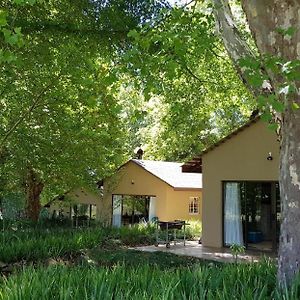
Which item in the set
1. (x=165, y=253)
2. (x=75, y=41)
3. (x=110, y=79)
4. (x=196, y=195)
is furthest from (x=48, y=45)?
(x=196, y=195)

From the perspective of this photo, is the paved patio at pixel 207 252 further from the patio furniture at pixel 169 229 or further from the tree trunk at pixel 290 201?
the tree trunk at pixel 290 201

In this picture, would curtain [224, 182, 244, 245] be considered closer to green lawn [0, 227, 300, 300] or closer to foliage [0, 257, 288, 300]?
green lawn [0, 227, 300, 300]

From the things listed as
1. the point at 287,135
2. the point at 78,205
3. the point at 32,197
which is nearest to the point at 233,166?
the point at 32,197

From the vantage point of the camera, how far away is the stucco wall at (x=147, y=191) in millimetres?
22938

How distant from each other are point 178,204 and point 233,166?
7.86 meters

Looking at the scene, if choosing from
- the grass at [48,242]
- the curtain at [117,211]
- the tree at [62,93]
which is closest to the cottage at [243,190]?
the grass at [48,242]

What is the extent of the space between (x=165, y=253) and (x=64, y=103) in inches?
227

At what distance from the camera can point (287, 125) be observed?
15.9ft

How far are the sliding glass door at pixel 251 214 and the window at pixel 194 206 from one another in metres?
7.84

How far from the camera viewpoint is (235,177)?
15820mm

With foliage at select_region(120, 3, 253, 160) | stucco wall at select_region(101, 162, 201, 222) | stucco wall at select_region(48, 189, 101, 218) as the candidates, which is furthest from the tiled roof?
foliage at select_region(120, 3, 253, 160)

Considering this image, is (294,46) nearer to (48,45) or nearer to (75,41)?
(75,41)

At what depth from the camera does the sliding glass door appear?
1483cm

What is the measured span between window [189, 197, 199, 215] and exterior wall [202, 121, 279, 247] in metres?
7.33
